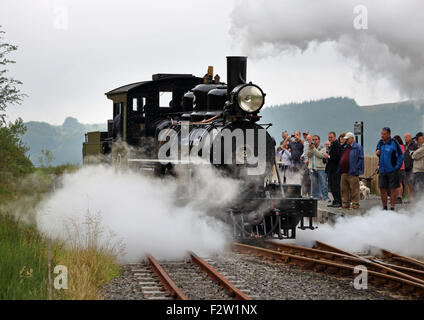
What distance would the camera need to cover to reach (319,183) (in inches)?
634

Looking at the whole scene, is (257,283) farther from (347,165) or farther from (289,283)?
(347,165)

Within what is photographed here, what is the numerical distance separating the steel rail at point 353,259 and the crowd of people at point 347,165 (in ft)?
9.91

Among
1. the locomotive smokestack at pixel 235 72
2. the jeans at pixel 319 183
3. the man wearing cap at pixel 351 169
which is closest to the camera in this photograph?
the locomotive smokestack at pixel 235 72

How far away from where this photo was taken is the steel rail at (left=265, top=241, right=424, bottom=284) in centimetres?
795

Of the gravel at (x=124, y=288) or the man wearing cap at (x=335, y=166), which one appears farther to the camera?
the man wearing cap at (x=335, y=166)

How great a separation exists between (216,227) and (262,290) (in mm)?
3183

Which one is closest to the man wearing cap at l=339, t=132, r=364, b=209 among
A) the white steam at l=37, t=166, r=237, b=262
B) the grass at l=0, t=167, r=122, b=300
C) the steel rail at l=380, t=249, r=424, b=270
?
the steel rail at l=380, t=249, r=424, b=270

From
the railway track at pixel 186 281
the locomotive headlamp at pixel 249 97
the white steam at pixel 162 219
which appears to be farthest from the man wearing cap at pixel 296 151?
the railway track at pixel 186 281

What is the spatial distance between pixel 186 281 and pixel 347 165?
7.07 meters

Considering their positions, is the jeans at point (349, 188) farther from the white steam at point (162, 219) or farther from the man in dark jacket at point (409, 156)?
the white steam at point (162, 219)

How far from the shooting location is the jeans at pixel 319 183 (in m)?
15.8

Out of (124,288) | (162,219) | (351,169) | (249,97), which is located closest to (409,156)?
(351,169)

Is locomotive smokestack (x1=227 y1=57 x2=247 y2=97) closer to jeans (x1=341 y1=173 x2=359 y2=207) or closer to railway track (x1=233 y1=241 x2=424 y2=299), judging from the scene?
railway track (x1=233 y1=241 x2=424 y2=299)
